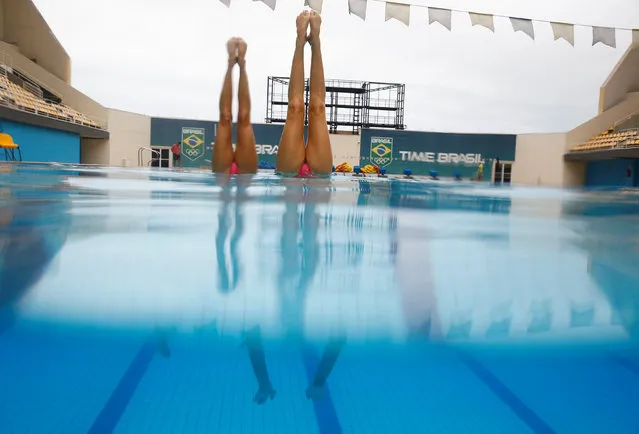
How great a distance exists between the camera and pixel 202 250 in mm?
691

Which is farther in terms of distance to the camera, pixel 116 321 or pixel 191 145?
pixel 191 145

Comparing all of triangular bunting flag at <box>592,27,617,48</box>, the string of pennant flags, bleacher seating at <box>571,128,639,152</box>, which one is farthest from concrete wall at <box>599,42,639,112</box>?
triangular bunting flag at <box>592,27,617,48</box>

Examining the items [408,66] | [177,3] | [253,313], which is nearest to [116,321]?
[253,313]

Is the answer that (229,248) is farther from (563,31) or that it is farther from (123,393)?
(563,31)

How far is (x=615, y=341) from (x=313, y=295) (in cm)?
28

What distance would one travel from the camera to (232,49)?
470cm

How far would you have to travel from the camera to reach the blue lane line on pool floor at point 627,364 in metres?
0.33

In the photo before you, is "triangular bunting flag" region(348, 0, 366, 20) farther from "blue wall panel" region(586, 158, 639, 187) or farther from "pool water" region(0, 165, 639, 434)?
"blue wall panel" region(586, 158, 639, 187)

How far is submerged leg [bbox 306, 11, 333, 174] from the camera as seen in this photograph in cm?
393

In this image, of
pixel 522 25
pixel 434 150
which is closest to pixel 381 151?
pixel 434 150

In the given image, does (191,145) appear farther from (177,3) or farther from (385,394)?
(385,394)

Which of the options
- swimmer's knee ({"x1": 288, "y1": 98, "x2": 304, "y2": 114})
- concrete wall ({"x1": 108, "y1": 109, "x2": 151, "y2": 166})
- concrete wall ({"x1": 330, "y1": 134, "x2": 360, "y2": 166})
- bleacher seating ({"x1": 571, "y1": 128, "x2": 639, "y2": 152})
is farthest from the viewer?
concrete wall ({"x1": 330, "y1": 134, "x2": 360, "y2": 166})

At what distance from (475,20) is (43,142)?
847 cm

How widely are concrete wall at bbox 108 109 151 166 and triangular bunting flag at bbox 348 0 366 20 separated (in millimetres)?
10282
